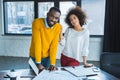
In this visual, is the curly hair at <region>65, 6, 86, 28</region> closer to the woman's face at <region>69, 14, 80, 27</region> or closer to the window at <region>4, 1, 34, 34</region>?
the woman's face at <region>69, 14, 80, 27</region>

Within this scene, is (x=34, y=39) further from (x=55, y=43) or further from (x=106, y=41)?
(x=106, y=41)

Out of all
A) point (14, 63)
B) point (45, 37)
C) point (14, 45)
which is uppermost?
point (45, 37)

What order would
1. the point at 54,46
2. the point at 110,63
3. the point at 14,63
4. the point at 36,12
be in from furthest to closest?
the point at 36,12 < the point at 14,63 < the point at 110,63 < the point at 54,46

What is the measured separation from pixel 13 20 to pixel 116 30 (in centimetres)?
277

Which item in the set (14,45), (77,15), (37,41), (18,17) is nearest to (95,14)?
(18,17)

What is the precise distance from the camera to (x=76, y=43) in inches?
89.7

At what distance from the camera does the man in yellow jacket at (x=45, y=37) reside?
2090mm

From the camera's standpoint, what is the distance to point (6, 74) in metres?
1.89

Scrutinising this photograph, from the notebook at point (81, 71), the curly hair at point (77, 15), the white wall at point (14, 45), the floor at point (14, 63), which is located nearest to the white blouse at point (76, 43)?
the curly hair at point (77, 15)

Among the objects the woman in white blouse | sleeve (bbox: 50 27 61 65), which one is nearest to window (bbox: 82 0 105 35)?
the woman in white blouse

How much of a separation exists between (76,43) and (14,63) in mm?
2983

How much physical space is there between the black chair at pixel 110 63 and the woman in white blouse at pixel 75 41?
0.96ft

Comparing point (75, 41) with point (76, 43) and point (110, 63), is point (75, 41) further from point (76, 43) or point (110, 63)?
point (110, 63)

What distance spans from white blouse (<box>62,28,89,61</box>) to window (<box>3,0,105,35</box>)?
9.28 ft
